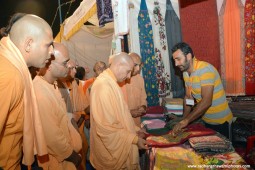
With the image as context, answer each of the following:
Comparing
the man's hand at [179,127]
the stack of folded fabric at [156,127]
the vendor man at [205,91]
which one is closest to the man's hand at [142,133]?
the stack of folded fabric at [156,127]

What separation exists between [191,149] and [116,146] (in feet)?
2.75

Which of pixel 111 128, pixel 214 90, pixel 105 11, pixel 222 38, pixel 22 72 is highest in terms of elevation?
pixel 105 11

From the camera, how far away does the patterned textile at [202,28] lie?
405cm

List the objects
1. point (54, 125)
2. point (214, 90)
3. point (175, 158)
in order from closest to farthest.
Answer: point (175, 158), point (54, 125), point (214, 90)

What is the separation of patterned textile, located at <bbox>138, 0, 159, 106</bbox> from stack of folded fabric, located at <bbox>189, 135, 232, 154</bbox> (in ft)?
7.05

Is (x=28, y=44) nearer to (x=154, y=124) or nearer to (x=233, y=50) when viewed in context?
(x=154, y=124)

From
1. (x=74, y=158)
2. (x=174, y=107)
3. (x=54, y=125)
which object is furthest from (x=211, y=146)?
(x=174, y=107)

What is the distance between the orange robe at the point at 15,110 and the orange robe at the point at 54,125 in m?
0.30

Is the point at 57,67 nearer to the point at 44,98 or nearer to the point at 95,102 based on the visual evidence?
the point at 44,98

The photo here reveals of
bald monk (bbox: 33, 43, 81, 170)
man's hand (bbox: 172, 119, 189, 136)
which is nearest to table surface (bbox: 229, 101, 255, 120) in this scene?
man's hand (bbox: 172, 119, 189, 136)

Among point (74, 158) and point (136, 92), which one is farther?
point (136, 92)

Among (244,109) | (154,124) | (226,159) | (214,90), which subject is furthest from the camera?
(244,109)

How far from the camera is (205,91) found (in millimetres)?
3154

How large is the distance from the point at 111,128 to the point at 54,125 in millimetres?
623
